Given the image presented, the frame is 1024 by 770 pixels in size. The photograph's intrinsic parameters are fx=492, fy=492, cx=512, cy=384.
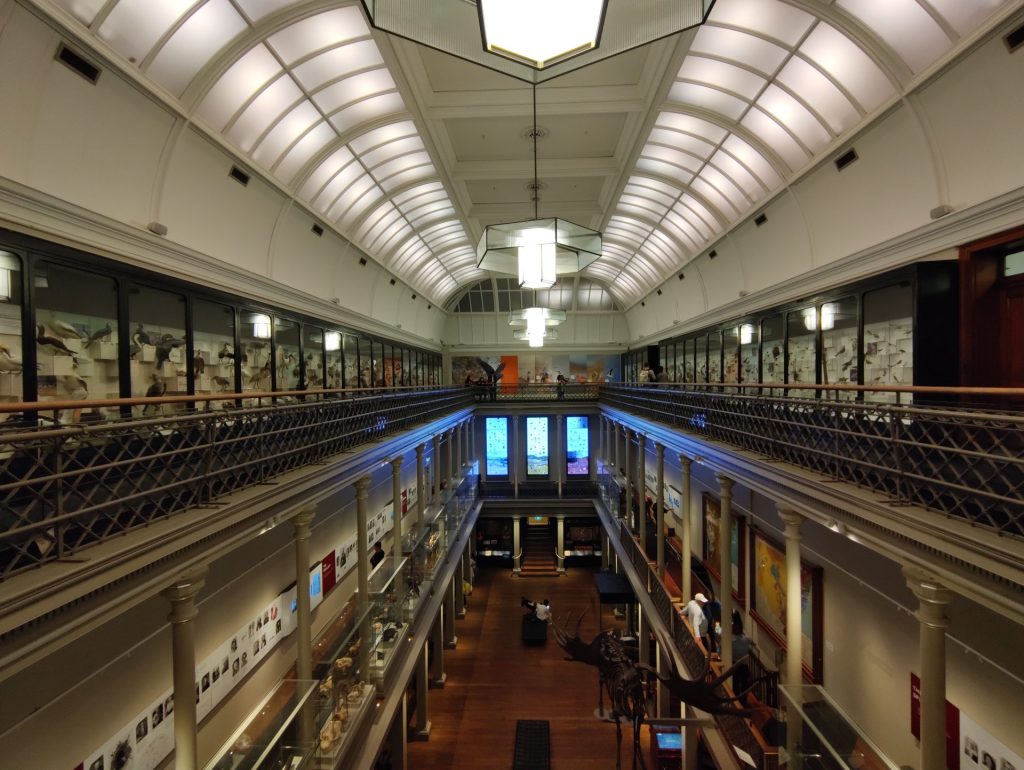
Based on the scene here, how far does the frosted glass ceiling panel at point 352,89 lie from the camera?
932 cm

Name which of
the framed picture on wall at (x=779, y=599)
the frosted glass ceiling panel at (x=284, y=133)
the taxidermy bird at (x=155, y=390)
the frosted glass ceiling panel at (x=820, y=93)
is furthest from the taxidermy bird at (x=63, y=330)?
the frosted glass ceiling panel at (x=820, y=93)

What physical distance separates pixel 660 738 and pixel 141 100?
14750mm

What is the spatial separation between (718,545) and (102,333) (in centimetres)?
1286

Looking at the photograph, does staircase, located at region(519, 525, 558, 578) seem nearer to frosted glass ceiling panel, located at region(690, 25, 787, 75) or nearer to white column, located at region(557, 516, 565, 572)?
white column, located at region(557, 516, 565, 572)

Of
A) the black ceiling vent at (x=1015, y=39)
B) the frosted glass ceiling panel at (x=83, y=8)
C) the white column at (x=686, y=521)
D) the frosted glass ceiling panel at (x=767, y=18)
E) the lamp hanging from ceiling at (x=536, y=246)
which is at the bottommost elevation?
the white column at (x=686, y=521)

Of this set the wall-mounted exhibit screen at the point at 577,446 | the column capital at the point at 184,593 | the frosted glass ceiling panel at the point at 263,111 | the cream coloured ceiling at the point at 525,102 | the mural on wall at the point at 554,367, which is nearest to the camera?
the column capital at the point at 184,593

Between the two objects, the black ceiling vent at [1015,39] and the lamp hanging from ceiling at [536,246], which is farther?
the lamp hanging from ceiling at [536,246]

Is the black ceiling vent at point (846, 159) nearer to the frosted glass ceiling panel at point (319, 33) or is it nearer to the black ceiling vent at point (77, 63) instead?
the frosted glass ceiling panel at point (319, 33)

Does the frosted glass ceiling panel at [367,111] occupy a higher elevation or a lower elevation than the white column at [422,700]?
higher

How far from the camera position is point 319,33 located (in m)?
7.95

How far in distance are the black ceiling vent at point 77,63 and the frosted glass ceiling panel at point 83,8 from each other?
0.37m

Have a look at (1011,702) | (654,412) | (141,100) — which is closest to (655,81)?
(654,412)

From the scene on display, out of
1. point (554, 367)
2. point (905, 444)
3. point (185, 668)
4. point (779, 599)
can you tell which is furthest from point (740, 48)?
point (554, 367)

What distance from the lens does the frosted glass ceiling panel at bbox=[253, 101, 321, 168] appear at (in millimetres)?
9289
